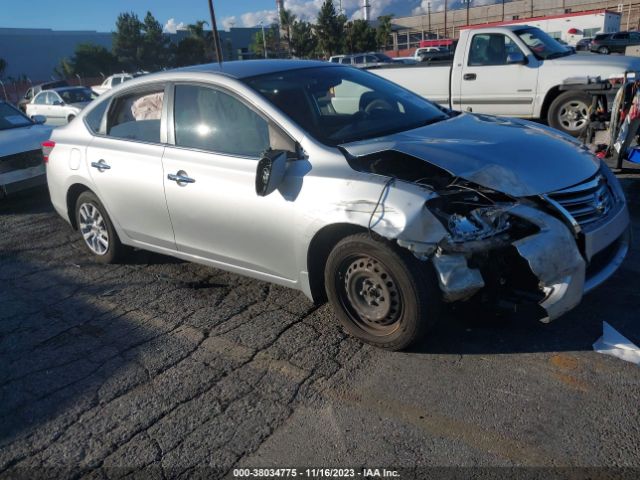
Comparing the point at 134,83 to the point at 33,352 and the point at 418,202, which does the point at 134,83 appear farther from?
the point at 418,202

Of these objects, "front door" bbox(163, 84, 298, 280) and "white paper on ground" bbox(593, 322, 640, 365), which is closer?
"white paper on ground" bbox(593, 322, 640, 365)

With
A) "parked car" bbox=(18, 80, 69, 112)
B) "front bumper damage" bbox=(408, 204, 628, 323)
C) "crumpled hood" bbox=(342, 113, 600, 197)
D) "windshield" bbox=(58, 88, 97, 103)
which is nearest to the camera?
"front bumper damage" bbox=(408, 204, 628, 323)

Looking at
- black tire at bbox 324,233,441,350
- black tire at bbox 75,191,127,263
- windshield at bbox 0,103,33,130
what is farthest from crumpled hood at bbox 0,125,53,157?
black tire at bbox 324,233,441,350

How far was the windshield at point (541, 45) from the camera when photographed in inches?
364

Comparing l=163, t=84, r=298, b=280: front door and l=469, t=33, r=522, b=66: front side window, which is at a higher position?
l=469, t=33, r=522, b=66: front side window

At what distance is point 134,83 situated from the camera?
478 centimetres

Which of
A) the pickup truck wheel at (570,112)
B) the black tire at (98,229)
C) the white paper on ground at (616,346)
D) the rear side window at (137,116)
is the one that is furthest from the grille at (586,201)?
the pickup truck wheel at (570,112)

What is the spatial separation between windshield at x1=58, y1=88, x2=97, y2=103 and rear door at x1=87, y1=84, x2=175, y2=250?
14460 mm

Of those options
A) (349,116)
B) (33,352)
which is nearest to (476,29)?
(349,116)

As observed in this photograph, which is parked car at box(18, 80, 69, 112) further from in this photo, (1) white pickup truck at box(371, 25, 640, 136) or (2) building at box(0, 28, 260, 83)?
(2) building at box(0, 28, 260, 83)

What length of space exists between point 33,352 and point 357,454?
8.16 feet

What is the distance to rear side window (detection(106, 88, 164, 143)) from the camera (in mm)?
4461

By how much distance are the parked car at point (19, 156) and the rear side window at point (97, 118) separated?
10.2ft

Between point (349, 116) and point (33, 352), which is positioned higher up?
point (349, 116)
